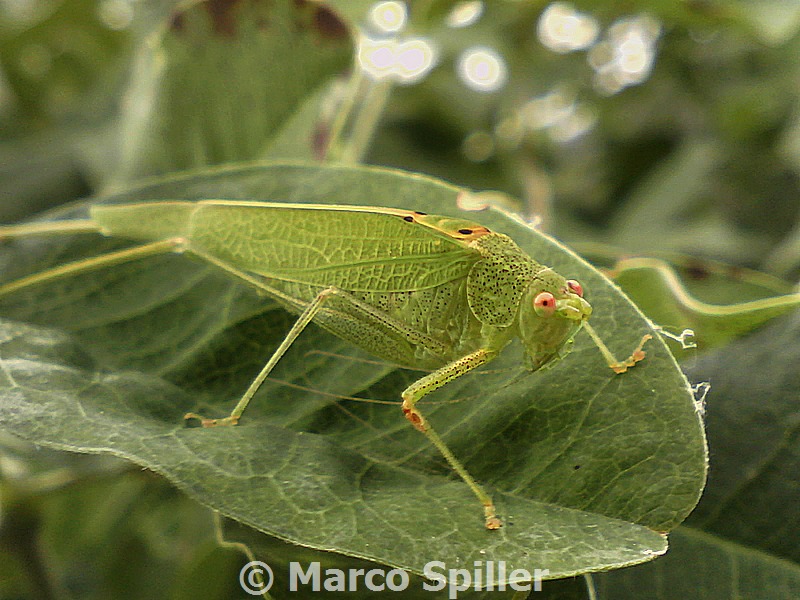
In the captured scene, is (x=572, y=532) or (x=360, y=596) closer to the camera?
(x=572, y=532)

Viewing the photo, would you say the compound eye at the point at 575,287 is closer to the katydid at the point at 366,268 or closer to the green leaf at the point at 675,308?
the katydid at the point at 366,268

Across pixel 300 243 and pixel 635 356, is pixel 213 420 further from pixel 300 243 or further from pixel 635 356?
pixel 635 356

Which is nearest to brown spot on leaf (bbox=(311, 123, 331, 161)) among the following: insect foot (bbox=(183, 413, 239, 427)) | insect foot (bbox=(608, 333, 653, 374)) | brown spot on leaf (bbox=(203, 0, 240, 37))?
brown spot on leaf (bbox=(203, 0, 240, 37))

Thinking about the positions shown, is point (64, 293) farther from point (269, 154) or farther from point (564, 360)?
point (564, 360)

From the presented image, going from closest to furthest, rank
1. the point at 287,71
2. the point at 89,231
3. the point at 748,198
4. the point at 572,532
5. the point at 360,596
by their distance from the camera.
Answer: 1. the point at 572,532
2. the point at 360,596
3. the point at 89,231
4. the point at 287,71
5. the point at 748,198

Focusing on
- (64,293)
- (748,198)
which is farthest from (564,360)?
(748,198)

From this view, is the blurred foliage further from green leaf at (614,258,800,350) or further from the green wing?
the green wing
